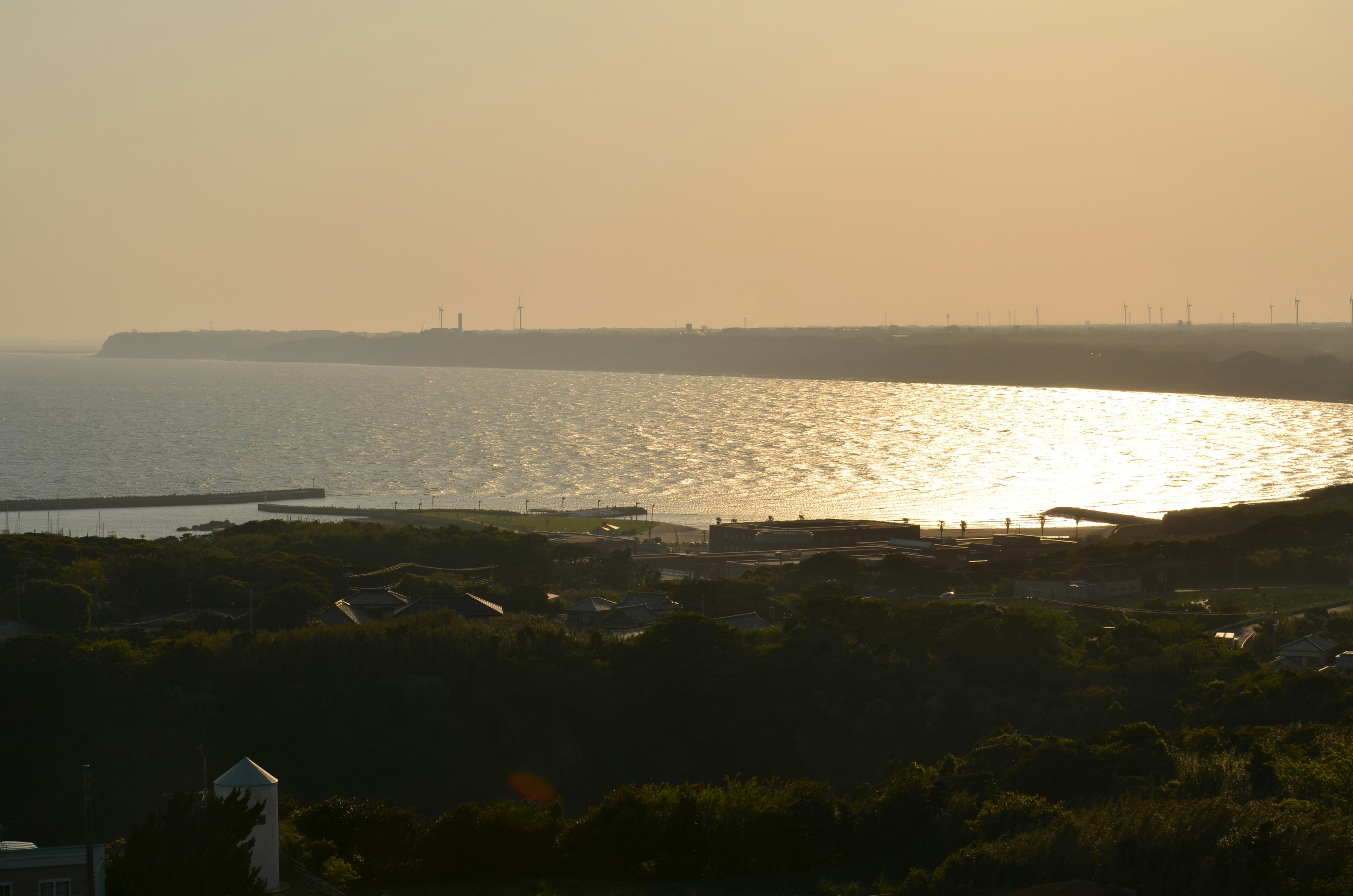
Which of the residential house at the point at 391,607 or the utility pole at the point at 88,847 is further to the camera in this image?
the residential house at the point at 391,607

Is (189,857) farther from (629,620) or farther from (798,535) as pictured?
(798,535)

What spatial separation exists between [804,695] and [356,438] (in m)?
78.7

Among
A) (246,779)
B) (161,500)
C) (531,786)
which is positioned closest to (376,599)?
(531,786)

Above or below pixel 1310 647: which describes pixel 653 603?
below

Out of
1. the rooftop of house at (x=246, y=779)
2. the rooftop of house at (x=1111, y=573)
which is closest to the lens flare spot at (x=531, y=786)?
the rooftop of house at (x=246, y=779)

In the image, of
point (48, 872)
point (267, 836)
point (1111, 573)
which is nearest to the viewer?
point (48, 872)

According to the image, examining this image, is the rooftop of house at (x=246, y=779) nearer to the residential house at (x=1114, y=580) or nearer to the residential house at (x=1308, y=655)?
the residential house at (x=1308, y=655)

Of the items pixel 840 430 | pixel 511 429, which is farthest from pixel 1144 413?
pixel 511 429

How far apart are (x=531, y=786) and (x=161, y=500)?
1913 inches

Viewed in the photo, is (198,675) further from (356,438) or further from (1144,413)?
(1144,413)

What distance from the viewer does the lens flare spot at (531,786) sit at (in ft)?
64.9

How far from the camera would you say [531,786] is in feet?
66.0

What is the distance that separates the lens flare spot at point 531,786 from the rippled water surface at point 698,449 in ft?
125

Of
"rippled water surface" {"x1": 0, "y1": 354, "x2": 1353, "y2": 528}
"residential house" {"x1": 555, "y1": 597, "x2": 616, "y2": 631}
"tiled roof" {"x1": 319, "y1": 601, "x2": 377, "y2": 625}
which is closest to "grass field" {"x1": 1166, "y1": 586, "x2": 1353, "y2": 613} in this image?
"residential house" {"x1": 555, "y1": 597, "x2": 616, "y2": 631}
